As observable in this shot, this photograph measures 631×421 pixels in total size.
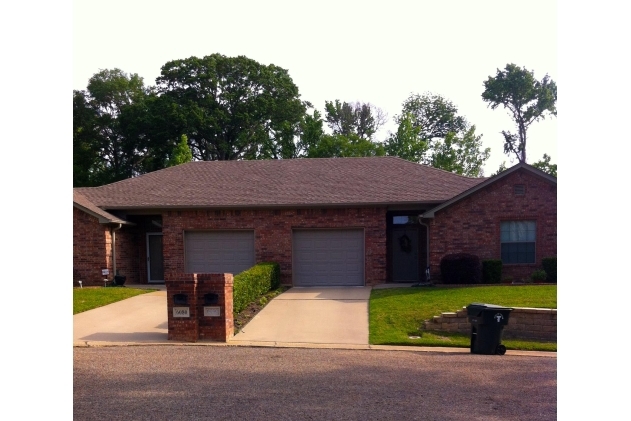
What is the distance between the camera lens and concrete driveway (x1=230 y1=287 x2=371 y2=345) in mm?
13492

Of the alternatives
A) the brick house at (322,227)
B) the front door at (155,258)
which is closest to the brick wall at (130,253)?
the brick house at (322,227)

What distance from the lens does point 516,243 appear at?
2092cm

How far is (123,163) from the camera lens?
154 feet

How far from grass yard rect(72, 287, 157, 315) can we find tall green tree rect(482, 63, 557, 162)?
3383 cm

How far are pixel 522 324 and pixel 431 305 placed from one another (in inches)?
105

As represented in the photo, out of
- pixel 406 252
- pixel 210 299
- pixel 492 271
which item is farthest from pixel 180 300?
pixel 406 252

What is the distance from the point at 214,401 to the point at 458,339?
23.6 ft

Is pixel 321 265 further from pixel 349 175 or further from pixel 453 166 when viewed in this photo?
pixel 453 166

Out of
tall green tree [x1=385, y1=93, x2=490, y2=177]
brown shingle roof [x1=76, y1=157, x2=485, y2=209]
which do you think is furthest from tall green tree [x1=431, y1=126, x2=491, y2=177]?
brown shingle roof [x1=76, y1=157, x2=485, y2=209]

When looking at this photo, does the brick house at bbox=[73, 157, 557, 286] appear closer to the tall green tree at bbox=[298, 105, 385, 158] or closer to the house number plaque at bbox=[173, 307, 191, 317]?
the house number plaque at bbox=[173, 307, 191, 317]

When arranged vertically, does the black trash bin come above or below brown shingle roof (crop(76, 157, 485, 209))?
below

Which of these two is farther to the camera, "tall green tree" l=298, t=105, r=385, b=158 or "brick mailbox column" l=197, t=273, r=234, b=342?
"tall green tree" l=298, t=105, r=385, b=158

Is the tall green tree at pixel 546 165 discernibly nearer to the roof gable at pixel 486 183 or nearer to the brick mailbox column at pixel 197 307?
the roof gable at pixel 486 183

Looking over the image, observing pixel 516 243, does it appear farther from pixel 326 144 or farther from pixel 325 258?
pixel 326 144
